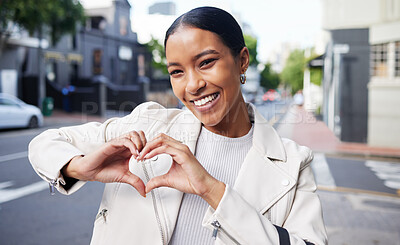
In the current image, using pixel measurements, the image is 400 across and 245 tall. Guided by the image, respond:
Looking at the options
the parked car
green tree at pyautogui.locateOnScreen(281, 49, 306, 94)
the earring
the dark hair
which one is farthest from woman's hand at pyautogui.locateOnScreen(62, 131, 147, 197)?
the parked car

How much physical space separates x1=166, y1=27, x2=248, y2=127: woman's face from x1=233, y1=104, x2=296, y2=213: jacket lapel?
0.62ft

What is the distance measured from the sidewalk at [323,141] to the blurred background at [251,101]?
41mm

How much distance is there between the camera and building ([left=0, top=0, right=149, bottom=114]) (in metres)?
22.0

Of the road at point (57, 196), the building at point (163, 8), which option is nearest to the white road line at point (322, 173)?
the road at point (57, 196)

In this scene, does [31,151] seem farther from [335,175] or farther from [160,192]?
[335,175]

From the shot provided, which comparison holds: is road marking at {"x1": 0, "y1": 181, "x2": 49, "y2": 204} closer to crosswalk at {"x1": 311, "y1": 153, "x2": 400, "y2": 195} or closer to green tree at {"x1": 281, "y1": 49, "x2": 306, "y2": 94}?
crosswalk at {"x1": 311, "y1": 153, "x2": 400, "y2": 195}

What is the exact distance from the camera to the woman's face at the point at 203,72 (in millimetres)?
1217

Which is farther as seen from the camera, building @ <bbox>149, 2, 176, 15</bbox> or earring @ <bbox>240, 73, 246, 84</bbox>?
building @ <bbox>149, 2, 176, 15</bbox>

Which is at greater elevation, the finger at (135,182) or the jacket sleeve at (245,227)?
the finger at (135,182)

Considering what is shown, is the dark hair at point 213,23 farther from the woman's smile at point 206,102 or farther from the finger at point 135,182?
the finger at point 135,182

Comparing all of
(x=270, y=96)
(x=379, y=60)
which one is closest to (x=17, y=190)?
(x=379, y=60)

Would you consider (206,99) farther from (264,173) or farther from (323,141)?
(323,141)

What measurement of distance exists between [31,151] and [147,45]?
31.9 m

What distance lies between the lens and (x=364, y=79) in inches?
474
